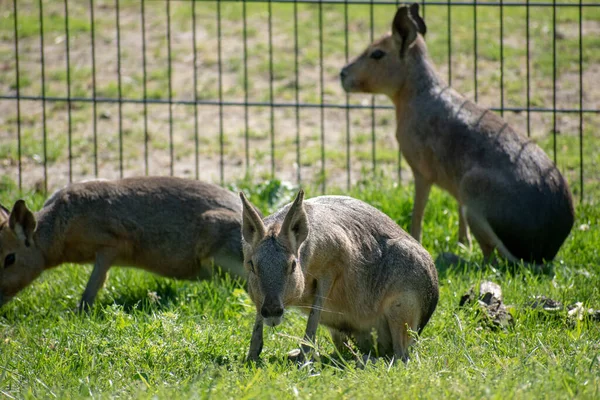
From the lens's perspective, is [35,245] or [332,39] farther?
[332,39]

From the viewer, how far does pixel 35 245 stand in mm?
6871

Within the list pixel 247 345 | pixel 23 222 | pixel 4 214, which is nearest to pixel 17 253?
pixel 23 222

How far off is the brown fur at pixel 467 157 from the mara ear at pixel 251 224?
2833mm

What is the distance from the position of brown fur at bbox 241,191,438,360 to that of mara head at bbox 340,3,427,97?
2750mm

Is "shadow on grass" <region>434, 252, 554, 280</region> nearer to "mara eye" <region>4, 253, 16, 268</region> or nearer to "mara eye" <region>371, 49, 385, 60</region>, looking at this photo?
"mara eye" <region>371, 49, 385, 60</region>

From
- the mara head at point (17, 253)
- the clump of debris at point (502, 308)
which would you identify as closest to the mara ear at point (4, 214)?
the mara head at point (17, 253)

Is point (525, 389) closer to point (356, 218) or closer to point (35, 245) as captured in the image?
point (356, 218)

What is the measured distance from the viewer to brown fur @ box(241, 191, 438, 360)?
15.8 feet

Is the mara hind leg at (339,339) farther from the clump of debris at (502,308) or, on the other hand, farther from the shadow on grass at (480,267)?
the shadow on grass at (480,267)

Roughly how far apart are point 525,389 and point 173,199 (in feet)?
12.1

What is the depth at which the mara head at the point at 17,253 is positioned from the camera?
22.0 feet

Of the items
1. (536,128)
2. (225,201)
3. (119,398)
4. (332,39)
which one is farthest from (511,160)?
(332,39)

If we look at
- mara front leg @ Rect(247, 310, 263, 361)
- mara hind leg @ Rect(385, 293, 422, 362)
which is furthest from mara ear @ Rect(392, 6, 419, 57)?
mara front leg @ Rect(247, 310, 263, 361)

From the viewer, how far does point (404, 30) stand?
802 cm
